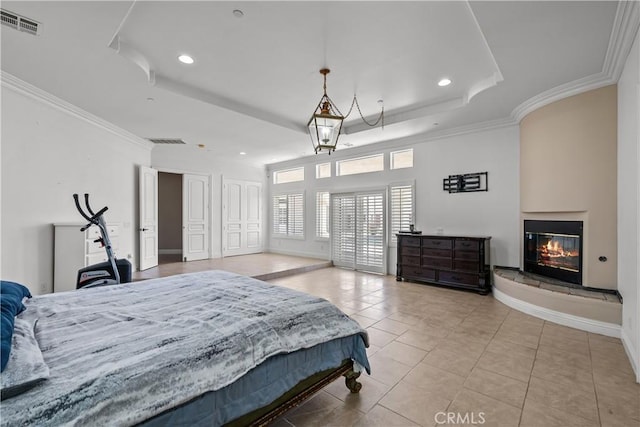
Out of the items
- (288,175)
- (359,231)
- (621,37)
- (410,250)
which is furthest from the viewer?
(288,175)

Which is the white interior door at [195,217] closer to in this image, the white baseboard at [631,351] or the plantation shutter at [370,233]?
the plantation shutter at [370,233]

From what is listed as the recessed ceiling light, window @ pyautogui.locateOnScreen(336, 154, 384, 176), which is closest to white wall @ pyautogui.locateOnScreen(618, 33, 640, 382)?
window @ pyautogui.locateOnScreen(336, 154, 384, 176)

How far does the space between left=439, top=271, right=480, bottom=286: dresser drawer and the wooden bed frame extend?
11.4 feet

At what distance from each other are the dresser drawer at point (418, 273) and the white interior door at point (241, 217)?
4.97 m

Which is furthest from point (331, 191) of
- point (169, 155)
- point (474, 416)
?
point (474, 416)

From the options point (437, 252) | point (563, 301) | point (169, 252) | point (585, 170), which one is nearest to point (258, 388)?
point (563, 301)

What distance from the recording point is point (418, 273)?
5.59 metres

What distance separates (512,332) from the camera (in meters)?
3.33

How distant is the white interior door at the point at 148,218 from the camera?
20.3 feet

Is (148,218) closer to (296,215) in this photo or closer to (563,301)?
(296,215)

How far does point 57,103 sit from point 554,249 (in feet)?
24.0

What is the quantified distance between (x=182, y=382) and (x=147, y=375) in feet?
0.49

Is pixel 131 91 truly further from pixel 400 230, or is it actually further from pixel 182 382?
pixel 400 230

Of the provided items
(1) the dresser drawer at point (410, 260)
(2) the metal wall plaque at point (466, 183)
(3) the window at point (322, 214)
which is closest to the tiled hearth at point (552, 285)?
(1) the dresser drawer at point (410, 260)
